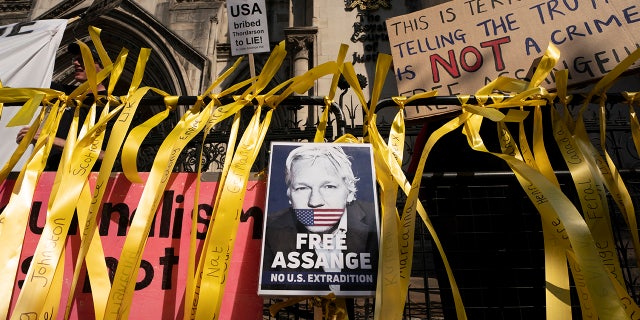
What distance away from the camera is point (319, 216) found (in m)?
1.50

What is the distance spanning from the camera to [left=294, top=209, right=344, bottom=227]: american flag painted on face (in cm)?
148

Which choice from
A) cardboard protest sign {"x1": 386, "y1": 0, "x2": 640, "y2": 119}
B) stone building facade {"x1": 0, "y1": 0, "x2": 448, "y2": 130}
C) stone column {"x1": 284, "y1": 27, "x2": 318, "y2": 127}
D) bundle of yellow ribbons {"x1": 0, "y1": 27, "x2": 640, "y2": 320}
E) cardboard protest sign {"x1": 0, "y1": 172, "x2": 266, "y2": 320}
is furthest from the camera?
stone column {"x1": 284, "y1": 27, "x2": 318, "y2": 127}

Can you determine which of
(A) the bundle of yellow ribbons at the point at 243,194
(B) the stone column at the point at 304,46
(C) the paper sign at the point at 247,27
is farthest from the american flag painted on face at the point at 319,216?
(B) the stone column at the point at 304,46

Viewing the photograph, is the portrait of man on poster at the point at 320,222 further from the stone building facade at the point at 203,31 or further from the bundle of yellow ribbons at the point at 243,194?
the stone building facade at the point at 203,31

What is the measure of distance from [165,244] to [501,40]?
217 centimetres

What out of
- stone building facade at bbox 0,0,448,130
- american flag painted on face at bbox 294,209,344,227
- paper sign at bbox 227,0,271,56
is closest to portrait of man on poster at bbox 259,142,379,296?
american flag painted on face at bbox 294,209,344,227

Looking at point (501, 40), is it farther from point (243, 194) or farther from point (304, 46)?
point (304, 46)

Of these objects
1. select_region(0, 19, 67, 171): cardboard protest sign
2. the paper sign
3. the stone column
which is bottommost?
select_region(0, 19, 67, 171): cardboard protest sign

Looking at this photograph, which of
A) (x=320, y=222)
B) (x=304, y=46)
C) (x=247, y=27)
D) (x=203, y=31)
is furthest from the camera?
(x=203, y=31)

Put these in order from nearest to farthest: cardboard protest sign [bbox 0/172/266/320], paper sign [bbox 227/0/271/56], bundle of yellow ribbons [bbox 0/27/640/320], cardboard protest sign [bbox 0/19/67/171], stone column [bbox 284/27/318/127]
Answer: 1. bundle of yellow ribbons [bbox 0/27/640/320]
2. cardboard protest sign [bbox 0/172/266/320]
3. cardboard protest sign [bbox 0/19/67/171]
4. paper sign [bbox 227/0/271/56]
5. stone column [bbox 284/27/318/127]

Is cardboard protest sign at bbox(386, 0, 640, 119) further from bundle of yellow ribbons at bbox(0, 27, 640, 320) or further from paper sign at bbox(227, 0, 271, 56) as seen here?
paper sign at bbox(227, 0, 271, 56)

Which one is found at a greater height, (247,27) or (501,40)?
(247,27)

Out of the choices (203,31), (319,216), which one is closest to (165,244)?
(319,216)

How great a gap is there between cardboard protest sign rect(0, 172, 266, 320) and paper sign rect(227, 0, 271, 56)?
430 centimetres
